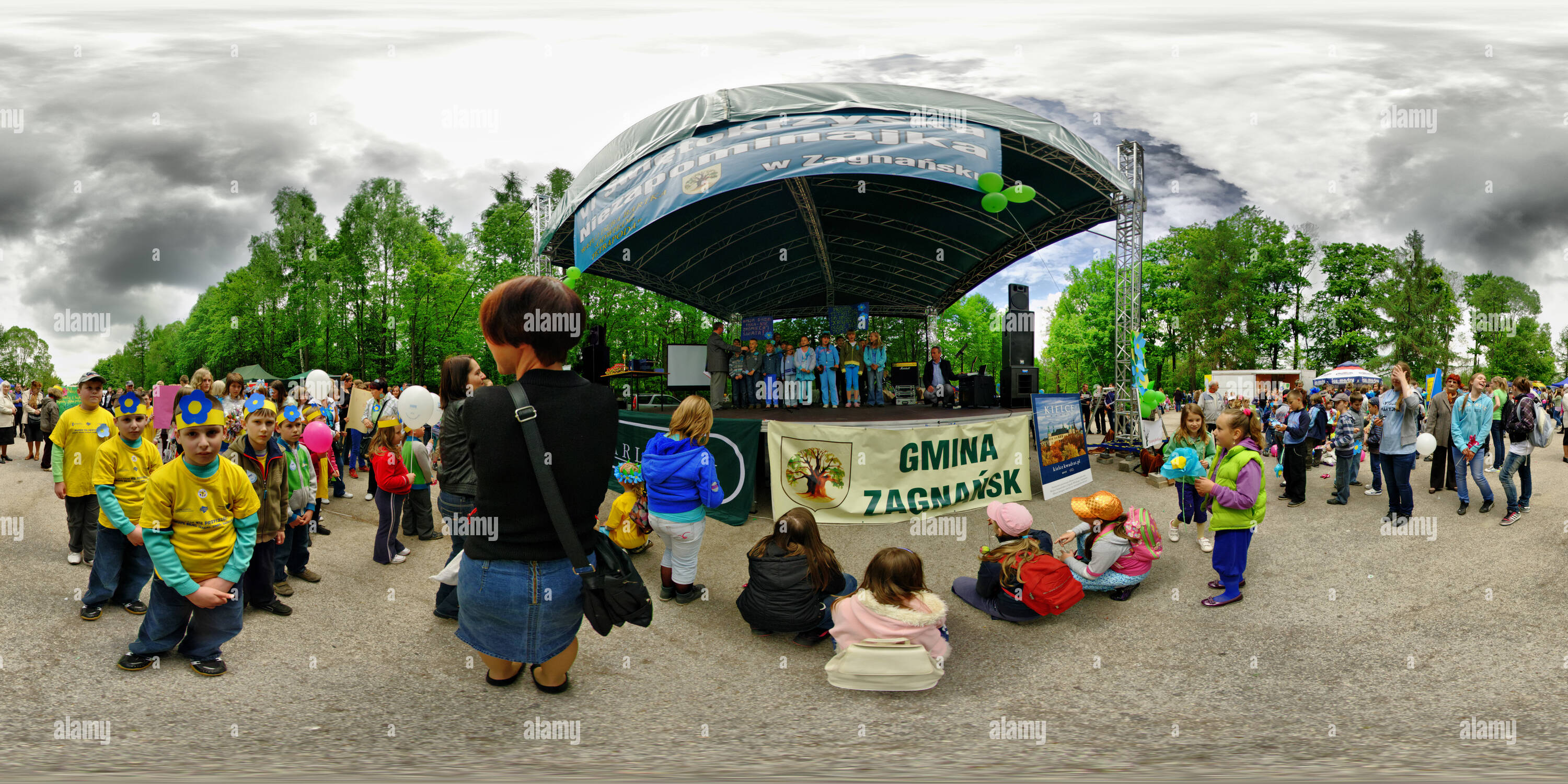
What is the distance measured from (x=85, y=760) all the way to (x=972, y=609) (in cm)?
471

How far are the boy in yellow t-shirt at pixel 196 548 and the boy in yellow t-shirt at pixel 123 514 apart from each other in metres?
1.03

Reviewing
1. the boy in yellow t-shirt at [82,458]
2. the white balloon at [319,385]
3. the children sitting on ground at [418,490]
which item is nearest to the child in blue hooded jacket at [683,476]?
the children sitting on ground at [418,490]

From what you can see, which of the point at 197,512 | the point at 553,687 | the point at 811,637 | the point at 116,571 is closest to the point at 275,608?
the point at 116,571

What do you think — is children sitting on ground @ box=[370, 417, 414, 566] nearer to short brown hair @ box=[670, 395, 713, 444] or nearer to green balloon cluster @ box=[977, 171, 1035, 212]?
short brown hair @ box=[670, 395, 713, 444]

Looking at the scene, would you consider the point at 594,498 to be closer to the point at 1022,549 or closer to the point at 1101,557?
the point at 1022,549

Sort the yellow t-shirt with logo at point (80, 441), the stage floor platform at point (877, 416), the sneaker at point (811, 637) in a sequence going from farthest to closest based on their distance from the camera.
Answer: the stage floor platform at point (877, 416) → the yellow t-shirt with logo at point (80, 441) → the sneaker at point (811, 637)

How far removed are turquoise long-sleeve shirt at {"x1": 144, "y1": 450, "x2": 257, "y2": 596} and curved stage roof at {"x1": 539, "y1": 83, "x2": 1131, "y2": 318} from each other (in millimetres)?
5903

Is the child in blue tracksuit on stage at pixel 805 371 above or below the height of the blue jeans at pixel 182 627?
above

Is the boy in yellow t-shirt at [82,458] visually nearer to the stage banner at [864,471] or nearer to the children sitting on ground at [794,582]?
the children sitting on ground at [794,582]

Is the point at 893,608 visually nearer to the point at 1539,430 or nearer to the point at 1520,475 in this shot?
the point at 1520,475

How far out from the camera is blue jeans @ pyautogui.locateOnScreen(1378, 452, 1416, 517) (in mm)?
7051

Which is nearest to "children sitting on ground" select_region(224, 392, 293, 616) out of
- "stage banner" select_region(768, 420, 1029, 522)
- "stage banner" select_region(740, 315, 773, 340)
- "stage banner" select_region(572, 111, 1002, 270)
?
"stage banner" select_region(768, 420, 1029, 522)

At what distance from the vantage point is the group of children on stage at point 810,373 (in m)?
14.7

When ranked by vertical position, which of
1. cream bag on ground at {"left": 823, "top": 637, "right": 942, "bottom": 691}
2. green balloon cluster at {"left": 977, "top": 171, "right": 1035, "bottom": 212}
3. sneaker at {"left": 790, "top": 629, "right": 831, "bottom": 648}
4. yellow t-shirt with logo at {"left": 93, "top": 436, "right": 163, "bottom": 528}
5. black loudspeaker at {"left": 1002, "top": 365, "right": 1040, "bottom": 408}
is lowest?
sneaker at {"left": 790, "top": 629, "right": 831, "bottom": 648}
